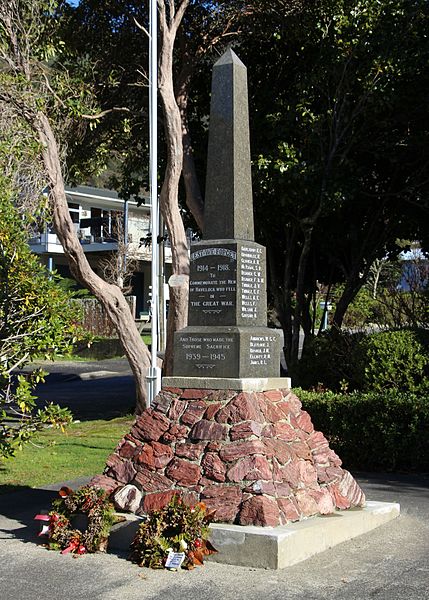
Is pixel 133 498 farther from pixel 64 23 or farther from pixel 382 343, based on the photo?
pixel 64 23

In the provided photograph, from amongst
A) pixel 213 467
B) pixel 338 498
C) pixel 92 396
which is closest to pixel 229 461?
pixel 213 467

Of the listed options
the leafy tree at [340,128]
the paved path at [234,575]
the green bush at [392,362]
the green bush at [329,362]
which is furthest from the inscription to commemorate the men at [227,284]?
the leafy tree at [340,128]

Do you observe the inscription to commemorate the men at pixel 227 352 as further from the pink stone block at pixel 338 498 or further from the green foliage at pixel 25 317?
the green foliage at pixel 25 317

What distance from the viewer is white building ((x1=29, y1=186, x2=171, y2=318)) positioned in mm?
44188

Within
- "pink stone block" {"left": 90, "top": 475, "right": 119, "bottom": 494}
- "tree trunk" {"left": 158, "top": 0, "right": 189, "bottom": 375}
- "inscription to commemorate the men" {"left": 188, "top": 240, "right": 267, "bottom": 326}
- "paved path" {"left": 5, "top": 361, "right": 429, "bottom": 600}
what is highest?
"tree trunk" {"left": 158, "top": 0, "right": 189, "bottom": 375}

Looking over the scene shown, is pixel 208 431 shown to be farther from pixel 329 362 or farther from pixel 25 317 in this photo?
pixel 329 362

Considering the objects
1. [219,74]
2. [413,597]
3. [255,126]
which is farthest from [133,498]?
[255,126]

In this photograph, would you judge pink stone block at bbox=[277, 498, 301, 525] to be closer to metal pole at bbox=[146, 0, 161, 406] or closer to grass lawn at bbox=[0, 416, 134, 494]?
grass lawn at bbox=[0, 416, 134, 494]

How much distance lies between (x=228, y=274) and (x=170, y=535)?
2.67 meters

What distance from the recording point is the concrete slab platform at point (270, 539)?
7.30 meters

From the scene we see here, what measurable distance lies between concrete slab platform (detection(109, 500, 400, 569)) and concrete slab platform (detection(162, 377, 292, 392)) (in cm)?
134

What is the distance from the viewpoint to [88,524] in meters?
7.97

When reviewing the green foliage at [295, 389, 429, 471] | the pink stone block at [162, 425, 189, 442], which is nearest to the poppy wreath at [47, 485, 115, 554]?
the pink stone block at [162, 425, 189, 442]

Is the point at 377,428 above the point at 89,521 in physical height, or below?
above
